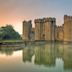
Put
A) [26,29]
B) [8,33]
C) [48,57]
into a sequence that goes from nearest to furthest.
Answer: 1. [48,57]
2. [8,33]
3. [26,29]

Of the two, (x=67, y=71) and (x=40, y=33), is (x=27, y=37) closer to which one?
(x=40, y=33)

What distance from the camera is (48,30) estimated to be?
72.8 m

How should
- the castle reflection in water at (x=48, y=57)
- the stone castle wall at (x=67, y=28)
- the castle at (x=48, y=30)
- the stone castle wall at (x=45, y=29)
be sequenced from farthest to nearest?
1. the stone castle wall at (x=45, y=29)
2. the castle at (x=48, y=30)
3. the stone castle wall at (x=67, y=28)
4. the castle reflection in water at (x=48, y=57)

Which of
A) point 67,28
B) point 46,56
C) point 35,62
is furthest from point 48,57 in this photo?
point 67,28

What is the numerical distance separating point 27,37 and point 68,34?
40.7ft

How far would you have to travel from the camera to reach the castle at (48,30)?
64875mm

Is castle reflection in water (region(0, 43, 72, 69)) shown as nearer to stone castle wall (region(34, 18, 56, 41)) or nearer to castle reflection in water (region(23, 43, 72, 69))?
castle reflection in water (region(23, 43, 72, 69))

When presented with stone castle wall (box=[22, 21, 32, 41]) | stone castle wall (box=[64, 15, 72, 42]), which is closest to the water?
stone castle wall (box=[64, 15, 72, 42])

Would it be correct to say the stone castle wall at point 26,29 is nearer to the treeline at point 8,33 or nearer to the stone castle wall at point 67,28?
the treeline at point 8,33

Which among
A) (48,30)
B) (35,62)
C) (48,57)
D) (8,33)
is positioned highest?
(48,30)

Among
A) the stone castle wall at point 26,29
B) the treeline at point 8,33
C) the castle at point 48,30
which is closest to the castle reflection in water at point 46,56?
the treeline at point 8,33

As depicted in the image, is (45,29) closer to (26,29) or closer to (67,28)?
(26,29)

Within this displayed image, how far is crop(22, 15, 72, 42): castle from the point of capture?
6488 cm

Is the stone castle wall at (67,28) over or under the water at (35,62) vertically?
over
